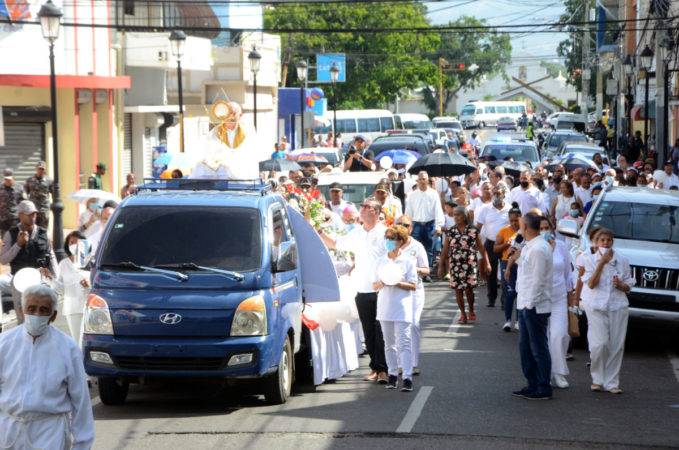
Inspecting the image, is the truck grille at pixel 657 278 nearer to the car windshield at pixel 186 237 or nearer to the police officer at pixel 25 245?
the car windshield at pixel 186 237

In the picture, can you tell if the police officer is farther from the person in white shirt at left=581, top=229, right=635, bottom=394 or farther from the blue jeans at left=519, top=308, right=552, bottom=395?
the person in white shirt at left=581, top=229, right=635, bottom=394

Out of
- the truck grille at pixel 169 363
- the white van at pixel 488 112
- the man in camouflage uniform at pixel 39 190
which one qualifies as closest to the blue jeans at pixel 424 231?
the man in camouflage uniform at pixel 39 190

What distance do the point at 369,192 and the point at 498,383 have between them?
9.95 metres

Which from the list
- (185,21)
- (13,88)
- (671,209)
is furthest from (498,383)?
(185,21)

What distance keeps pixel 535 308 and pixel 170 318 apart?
3540mm

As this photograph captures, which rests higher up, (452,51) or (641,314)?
(452,51)

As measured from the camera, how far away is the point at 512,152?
39594 millimetres

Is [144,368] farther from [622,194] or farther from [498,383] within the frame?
[622,194]

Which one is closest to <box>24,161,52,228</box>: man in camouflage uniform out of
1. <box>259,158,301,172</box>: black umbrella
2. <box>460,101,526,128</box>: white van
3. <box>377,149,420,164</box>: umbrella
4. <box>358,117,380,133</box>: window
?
<box>259,158,301,172</box>: black umbrella

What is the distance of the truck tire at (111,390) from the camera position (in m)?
11.9

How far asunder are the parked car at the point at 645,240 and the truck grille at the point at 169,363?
5538mm

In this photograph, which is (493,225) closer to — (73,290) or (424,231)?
(424,231)

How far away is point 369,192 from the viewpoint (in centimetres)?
2297

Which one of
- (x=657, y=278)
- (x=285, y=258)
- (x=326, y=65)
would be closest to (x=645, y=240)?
(x=657, y=278)
